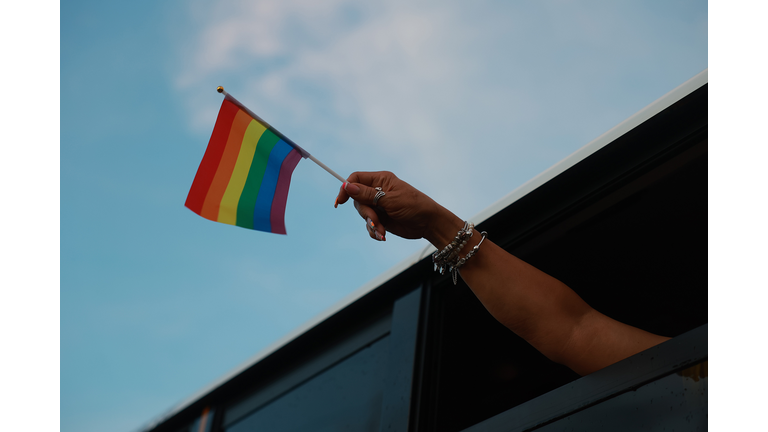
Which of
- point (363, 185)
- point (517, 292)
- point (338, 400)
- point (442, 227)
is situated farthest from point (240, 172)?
point (338, 400)

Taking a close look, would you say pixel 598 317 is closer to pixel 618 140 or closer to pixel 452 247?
pixel 452 247

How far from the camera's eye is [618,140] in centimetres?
261

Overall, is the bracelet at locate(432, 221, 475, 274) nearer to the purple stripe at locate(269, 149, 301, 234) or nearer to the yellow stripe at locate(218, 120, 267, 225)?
the purple stripe at locate(269, 149, 301, 234)

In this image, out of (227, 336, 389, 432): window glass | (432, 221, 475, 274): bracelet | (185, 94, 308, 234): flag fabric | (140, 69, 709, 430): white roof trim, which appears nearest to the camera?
(432, 221, 475, 274): bracelet

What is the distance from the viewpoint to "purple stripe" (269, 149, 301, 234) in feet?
8.45

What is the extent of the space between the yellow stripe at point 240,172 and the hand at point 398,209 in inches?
23.9

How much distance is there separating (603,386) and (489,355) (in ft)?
5.37

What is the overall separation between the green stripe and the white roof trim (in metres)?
1.15

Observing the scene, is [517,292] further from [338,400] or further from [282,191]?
[338,400]

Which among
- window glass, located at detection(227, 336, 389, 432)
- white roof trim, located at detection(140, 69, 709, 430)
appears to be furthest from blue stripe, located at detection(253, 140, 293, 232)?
window glass, located at detection(227, 336, 389, 432)

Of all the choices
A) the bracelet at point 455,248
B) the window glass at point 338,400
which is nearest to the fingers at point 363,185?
the bracelet at point 455,248

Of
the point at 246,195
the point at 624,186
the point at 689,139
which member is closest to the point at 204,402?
the point at 246,195

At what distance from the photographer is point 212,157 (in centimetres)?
255

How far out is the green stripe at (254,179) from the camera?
101 inches
